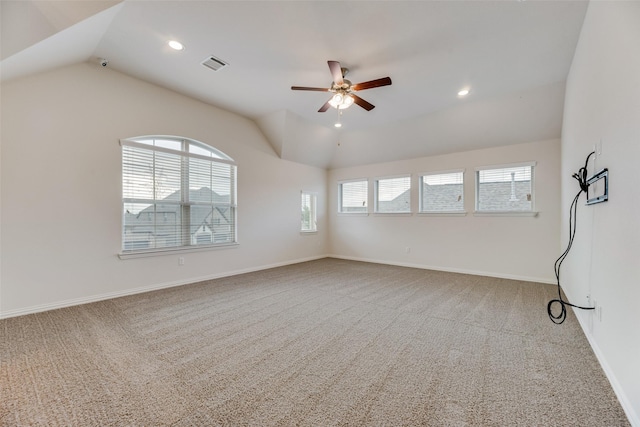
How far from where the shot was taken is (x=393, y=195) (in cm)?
641

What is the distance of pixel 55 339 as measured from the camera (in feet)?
8.02

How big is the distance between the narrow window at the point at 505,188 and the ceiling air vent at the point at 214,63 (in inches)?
196

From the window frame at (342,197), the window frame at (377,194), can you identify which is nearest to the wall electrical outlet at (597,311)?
the window frame at (377,194)

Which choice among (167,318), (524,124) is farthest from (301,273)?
(524,124)

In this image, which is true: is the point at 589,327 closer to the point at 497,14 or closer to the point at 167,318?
the point at 497,14

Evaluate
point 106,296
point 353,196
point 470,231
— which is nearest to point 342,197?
point 353,196

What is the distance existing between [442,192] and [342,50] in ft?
12.7

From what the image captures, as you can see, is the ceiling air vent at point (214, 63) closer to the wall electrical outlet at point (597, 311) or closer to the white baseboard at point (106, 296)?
the white baseboard at point (106, 296)

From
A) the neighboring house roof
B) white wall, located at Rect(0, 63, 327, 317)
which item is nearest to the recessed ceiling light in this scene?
white wall, located at Rect(0, 63, 327, 317)

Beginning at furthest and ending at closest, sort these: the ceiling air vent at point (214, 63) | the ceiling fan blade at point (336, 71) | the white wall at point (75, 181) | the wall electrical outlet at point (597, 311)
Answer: the ceiling air vent at point (214, 63)
the white wall at point (75, 181)
the ceiling fan blade at point (336, 71)
the wall electrical outlet at point (597, 311)

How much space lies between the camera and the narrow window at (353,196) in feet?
22.6

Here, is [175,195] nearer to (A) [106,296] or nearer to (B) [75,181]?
(B) [75,181]

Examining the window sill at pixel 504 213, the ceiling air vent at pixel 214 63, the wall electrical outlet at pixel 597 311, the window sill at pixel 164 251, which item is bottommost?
the wall electrical outlet at pixel 597 311

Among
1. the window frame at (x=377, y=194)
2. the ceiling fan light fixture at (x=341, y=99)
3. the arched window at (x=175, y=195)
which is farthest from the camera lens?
the window frame at (x=377, y=194)
